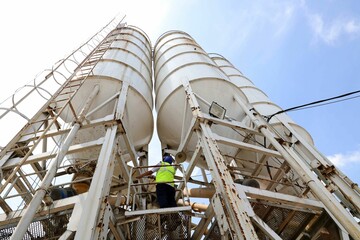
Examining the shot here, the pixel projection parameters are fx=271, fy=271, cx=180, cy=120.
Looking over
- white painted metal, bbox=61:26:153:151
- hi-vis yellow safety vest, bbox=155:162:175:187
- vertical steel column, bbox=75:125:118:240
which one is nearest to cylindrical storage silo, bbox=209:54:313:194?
hi-vis yellow safety vest, bbox=155:162:175:187

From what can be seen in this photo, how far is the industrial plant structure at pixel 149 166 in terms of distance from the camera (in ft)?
12.4

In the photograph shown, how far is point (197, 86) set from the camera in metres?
7.37

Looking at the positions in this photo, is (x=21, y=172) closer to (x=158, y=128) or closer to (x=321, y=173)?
(x=158, y=128)

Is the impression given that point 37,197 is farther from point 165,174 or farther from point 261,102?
point 261,102

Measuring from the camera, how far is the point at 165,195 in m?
5.21

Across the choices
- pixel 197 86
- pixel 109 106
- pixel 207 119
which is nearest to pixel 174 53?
pixel 197 86

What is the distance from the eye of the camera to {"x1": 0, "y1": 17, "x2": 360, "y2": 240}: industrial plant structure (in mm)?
3791

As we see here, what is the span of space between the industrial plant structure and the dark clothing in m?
0.24

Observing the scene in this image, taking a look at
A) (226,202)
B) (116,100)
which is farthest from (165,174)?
(116,100)

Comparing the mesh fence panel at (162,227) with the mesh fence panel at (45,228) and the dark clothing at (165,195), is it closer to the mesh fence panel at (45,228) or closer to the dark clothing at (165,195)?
the dark clothing at (165,195)

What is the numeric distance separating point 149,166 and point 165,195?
2.50 ft

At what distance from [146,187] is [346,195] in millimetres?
4562

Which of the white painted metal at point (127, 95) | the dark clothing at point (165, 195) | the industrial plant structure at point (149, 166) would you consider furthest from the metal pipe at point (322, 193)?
the white painted metal at point (127, 95)

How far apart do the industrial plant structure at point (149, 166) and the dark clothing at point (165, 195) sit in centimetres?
24
